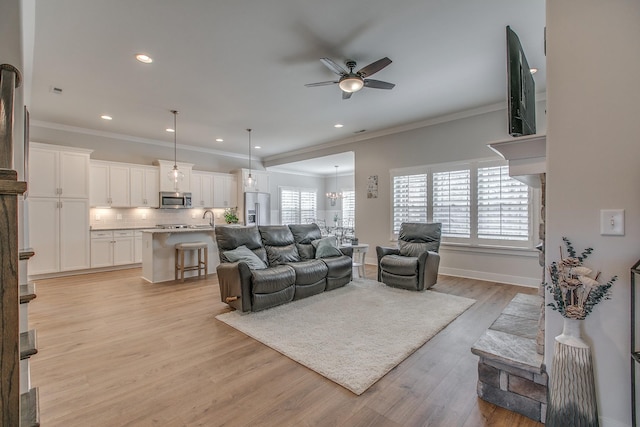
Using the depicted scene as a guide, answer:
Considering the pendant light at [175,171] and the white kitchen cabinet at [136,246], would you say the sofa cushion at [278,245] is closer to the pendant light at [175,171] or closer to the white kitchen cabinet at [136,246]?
the pendant light at [175,171]

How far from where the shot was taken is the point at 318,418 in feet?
5.75

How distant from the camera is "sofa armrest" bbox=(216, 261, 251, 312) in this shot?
336 cm

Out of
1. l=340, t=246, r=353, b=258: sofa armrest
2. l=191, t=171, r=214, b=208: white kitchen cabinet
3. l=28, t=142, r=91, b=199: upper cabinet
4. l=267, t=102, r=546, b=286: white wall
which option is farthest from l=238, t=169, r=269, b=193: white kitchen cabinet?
l=340, t=246, r=353, b=258: sofa armrest

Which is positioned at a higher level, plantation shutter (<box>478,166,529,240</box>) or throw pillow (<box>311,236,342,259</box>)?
plantation shutter (<box>478,166,529,240</box>)

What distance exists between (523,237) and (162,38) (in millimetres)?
5539

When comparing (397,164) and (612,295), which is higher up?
(397,164)

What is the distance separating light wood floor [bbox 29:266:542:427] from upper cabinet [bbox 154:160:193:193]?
3.95 metres

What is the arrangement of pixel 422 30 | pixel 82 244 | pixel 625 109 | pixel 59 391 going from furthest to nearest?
pixel 82 244
pixel 422 30
pixel 59 391
pixel 625 109

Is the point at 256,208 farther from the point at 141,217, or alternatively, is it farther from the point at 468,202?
the point at 468,202

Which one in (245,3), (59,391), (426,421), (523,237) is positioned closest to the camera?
(426,421)

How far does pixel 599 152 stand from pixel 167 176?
23.6 ft

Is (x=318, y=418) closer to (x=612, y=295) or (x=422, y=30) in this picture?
(x=612, y=295)

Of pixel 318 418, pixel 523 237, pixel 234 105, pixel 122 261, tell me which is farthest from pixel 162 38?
pixel 523 237

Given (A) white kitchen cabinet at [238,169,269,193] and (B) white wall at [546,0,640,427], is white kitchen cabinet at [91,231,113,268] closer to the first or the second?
(A) white kitchen cabinet at [238,169,269,193]
